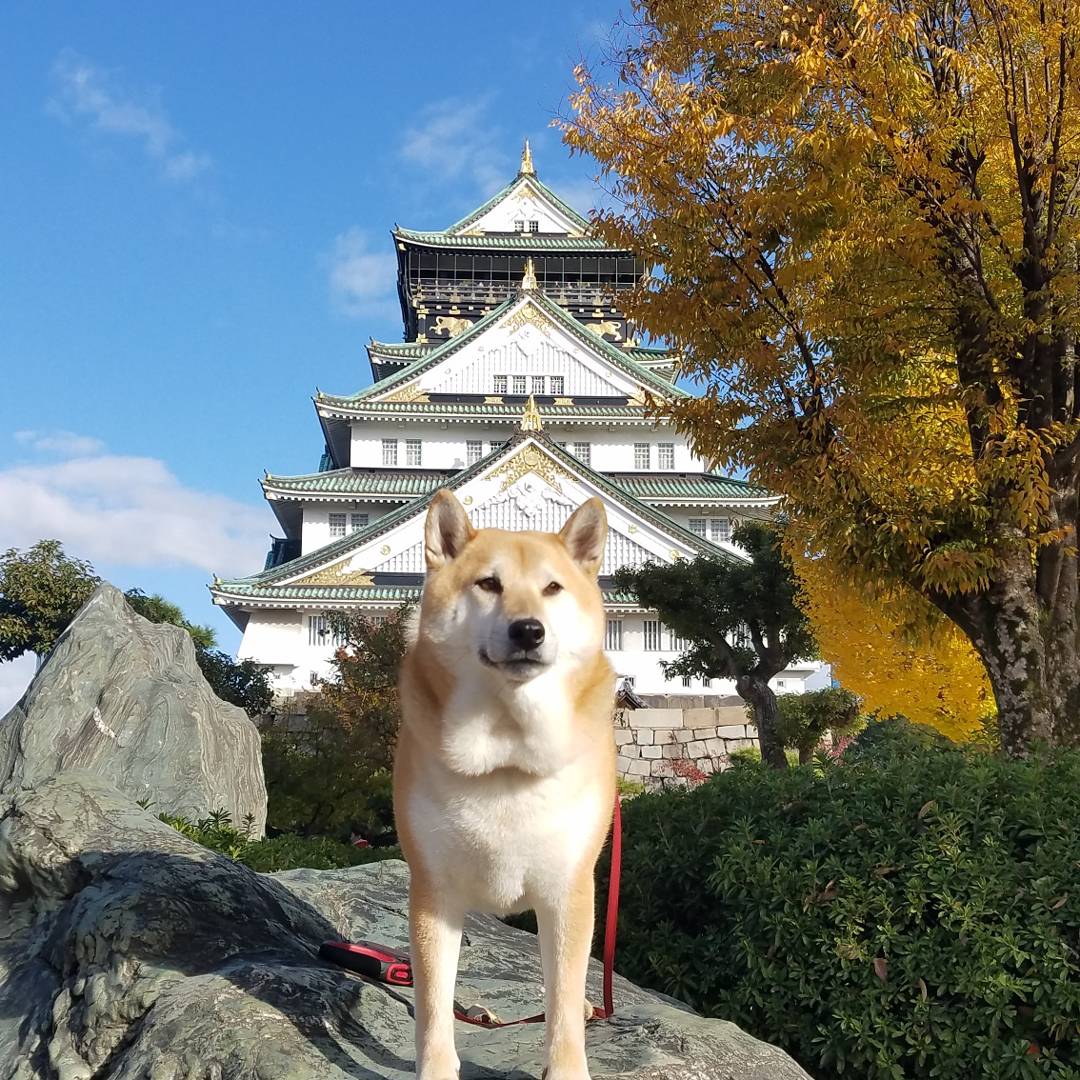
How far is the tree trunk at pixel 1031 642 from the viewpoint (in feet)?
24.1

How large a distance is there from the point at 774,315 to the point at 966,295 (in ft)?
5.02

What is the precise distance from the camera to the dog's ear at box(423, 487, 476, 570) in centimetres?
265

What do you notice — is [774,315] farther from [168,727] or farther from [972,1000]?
[168,727]

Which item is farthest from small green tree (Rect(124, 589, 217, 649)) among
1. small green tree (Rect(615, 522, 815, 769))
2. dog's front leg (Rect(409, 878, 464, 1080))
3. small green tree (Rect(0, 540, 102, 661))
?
dog's front leg (Rect(409, 878, 464, 1080))

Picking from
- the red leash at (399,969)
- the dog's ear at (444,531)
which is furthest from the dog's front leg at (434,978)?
the dog's ear at (444,531)

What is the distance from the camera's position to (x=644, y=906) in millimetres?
5117

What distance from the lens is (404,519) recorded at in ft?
96.7

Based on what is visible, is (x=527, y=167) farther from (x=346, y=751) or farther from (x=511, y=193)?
(x=346, y=751)

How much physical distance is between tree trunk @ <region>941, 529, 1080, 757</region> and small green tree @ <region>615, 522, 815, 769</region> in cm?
1024

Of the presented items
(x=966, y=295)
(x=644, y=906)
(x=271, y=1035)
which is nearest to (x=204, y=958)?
(x=271, y=1035)

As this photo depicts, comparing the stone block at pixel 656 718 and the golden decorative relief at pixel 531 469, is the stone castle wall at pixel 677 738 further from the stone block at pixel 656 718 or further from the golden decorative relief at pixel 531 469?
the golden decorative relief at pixel 531 469

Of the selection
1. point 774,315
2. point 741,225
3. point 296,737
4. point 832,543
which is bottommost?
point 296,737

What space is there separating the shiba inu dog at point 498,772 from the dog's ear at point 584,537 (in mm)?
38

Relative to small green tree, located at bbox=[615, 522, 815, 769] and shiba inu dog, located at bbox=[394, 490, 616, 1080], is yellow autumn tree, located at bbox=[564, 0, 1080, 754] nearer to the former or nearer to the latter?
shiba inu dog, located at bbox=[394, 490, 616, 1080]
